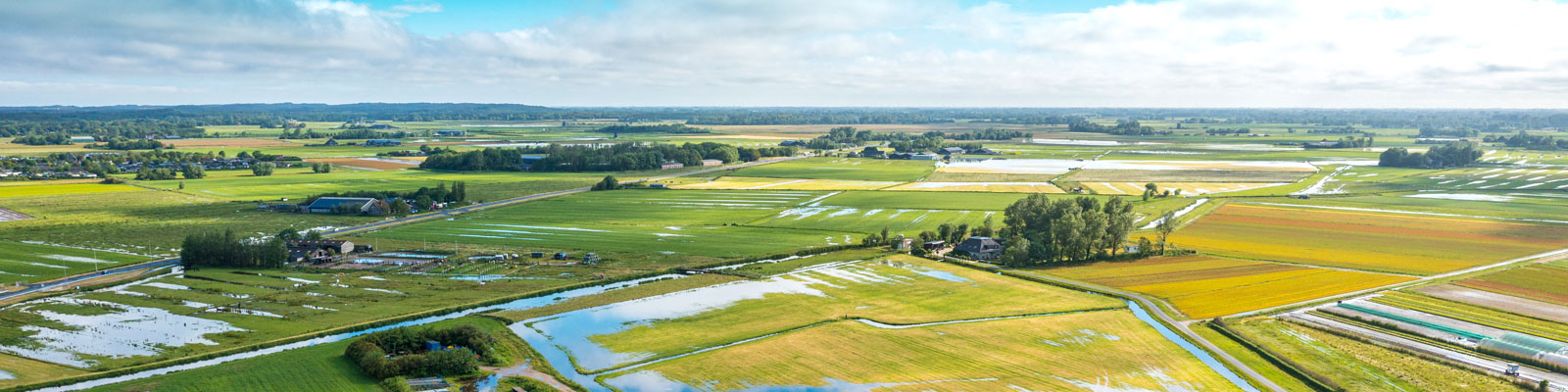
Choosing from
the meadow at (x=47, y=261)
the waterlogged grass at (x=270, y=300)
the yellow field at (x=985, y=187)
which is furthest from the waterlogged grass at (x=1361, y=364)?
the meadow at (x=47, y=261)

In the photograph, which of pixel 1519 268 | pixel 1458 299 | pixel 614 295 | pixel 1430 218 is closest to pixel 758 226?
pixel 614 295

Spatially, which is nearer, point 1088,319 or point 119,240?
point 1088,319

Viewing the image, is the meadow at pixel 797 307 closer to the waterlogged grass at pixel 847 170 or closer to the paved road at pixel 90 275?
the paved road at pixel 90 275

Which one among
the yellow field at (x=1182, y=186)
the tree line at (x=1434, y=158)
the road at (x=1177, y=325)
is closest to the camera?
the road at (x=1177, y=325)

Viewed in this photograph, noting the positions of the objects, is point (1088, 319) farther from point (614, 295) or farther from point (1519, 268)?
point (1519, 268)

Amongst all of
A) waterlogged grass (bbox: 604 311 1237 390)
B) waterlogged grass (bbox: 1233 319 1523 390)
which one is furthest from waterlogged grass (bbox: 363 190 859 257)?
waterlogged grass (bbox: 1233 319 1523 390)
